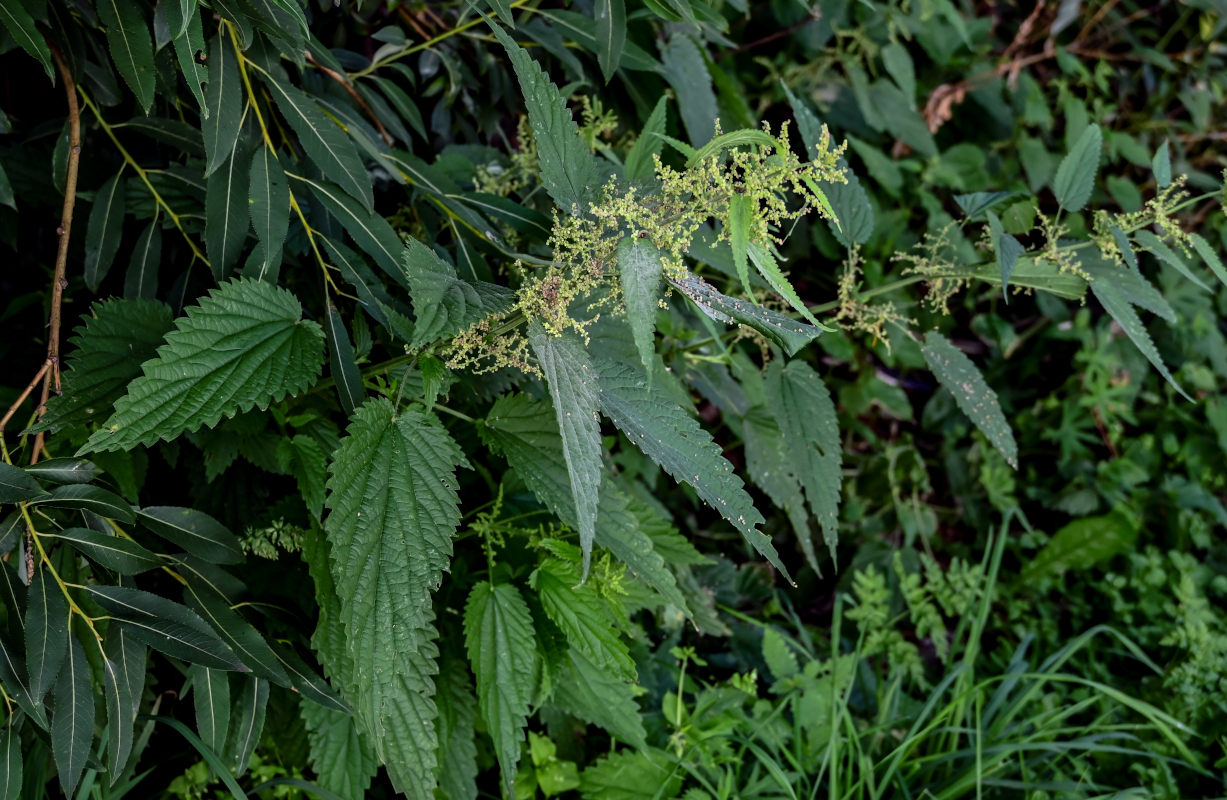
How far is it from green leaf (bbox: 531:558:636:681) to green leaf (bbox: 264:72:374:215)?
53cm

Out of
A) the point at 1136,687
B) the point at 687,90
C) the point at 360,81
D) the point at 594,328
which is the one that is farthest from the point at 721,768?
the point at 360,81

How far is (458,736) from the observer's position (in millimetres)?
1231

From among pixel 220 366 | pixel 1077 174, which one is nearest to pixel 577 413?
pixel 220 366

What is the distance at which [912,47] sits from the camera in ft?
7.81

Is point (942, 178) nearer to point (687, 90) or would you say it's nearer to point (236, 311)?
point (687, 90)

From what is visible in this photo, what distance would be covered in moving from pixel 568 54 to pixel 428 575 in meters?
0.89

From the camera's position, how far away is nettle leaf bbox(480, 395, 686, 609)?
1040mm

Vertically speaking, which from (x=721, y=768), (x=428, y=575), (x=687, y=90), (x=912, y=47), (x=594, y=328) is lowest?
(x=721, y=768)

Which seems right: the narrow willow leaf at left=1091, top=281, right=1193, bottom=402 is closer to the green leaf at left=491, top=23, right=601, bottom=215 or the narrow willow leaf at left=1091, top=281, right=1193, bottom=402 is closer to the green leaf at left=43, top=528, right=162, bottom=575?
the green leaf at left=491, top=23, right=601, bottom=215

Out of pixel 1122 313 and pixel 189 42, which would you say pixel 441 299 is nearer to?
pixel 189 42

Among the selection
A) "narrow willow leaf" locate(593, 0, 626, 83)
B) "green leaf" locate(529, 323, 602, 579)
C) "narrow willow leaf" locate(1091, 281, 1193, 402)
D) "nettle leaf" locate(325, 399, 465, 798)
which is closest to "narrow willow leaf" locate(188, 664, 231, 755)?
"nettle leaf" locate(325, 399, 465, 798)

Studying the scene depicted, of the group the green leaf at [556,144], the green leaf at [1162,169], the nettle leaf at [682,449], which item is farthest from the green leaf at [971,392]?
the green leaf at [556,144]

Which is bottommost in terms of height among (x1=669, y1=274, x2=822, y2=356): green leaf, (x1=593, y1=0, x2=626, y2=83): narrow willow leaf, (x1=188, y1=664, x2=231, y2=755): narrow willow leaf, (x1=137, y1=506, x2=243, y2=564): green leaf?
(x1=188, y1=664, x2=231, y2=755): narrow willow leaf

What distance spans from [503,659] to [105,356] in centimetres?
58
